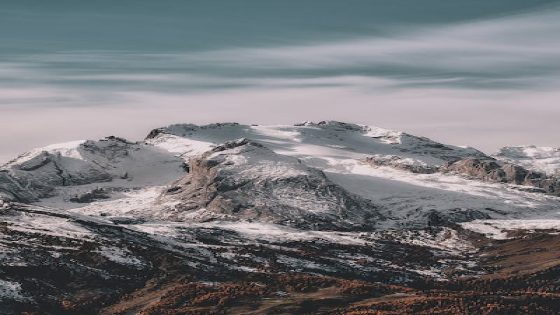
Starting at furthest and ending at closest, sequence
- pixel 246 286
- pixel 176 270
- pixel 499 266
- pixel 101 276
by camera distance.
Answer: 1. pixel 499 266
2. pixel 176 270
3. pixel 101 276
4. pixel 246 286

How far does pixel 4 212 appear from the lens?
566 ft

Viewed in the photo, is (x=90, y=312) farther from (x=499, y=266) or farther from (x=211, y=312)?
(x=499, y=266)

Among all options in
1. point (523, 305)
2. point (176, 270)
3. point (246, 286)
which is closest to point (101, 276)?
point (176, 270)

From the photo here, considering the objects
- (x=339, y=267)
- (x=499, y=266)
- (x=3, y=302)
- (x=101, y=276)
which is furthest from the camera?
(x=499, y=266)

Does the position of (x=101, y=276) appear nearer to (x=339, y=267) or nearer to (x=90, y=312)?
(x=90, y=312)

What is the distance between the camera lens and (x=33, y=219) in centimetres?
16825

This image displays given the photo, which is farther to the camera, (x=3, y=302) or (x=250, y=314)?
(x=3, y=302)

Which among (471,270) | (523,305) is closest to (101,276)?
(523,305)

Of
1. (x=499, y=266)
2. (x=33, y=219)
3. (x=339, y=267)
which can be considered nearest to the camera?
(x=339, y=267)

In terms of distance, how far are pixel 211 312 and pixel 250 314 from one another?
16.3 ft

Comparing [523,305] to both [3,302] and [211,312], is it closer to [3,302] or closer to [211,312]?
[211,312]

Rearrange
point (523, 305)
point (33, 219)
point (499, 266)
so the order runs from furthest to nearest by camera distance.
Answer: point (499, 266)
point (33, 219)
point (523, 305)

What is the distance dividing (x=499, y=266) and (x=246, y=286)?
90943mm

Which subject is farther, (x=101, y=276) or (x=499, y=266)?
(x=499, y=266)
